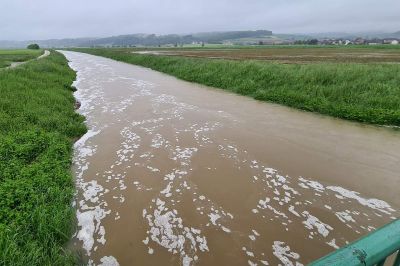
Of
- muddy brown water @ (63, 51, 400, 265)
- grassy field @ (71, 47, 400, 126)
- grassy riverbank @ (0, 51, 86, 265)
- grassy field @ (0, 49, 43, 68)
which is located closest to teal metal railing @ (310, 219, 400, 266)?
muddy brown water @ (63, 51, 400, 265)

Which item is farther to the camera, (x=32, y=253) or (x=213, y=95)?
(x=213, y=95)

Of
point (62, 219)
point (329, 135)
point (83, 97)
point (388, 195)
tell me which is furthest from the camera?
point (83, 97)

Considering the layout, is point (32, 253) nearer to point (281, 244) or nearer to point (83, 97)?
point (281, 244)

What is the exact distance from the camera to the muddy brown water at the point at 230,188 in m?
5.10

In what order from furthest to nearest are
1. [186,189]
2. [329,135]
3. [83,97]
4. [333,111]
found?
1. [83,97]
2. [333,111]
3. [329,135]
4. [186,189]

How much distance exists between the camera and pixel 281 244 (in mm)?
5086

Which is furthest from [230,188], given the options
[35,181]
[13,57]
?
[13,57]

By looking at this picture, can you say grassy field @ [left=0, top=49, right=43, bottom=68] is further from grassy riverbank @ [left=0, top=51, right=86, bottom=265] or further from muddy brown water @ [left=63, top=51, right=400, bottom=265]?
muddy brown water @ [left=63, top=51, right=400, bottom=265]

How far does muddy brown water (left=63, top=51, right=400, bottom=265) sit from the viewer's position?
510 centimetres

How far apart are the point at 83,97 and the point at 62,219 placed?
14.3m

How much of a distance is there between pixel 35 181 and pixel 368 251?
6873 mm

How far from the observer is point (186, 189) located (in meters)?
7.02

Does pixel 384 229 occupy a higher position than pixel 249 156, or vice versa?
pixel 384 229

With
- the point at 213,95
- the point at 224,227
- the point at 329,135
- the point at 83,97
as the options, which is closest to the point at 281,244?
the point at 224,227
